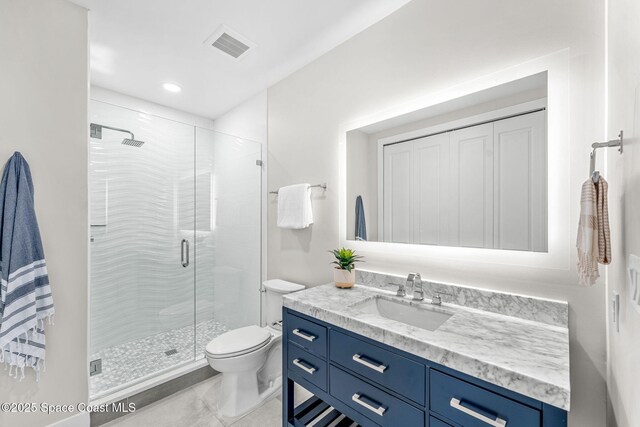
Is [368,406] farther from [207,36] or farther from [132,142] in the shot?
[132,142]

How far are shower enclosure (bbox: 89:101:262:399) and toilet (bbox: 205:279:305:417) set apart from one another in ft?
2.11

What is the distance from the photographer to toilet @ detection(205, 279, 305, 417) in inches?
69.5

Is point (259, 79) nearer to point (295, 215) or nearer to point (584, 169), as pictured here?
point (295, 215)

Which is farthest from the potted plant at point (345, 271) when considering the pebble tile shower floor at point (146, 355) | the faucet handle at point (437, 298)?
the pebble tile shower floor at point (146, 355)

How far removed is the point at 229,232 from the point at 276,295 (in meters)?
0.93

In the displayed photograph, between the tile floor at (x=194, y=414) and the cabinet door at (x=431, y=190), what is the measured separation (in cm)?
148

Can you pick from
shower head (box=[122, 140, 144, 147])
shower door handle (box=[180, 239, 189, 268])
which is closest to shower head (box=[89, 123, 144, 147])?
shower head (box=[122, 140, 144, 147])

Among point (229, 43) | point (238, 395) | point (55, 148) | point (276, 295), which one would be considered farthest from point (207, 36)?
point (238, 395)

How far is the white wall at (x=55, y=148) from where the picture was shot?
1.51m

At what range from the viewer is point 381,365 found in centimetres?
110

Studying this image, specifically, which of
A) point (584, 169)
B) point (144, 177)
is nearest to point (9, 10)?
point (144, 177)

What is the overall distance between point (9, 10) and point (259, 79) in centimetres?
155

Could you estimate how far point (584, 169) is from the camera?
3.61 ft

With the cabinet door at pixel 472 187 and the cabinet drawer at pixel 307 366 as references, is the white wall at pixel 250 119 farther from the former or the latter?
the cabinet drawer at pixel 307 366
